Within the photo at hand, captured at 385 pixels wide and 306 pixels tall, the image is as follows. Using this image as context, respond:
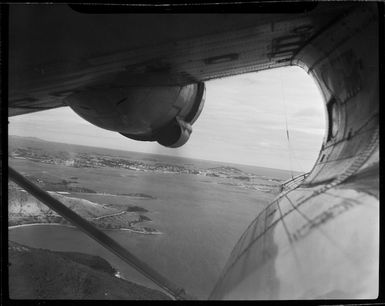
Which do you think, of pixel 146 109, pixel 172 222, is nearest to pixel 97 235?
pixel 172 222

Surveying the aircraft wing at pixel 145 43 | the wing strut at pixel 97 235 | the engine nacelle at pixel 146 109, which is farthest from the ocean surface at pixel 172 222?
the aircraft wing at pixel 145 43

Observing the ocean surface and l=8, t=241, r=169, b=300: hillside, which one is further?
the ocean surface

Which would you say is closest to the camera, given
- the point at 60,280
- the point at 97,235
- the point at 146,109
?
the point at 60,280

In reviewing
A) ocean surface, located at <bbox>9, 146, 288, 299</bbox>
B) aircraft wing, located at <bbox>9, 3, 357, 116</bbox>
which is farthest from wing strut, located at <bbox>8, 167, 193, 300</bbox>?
aircraft wing, located at <bbox>9, 3, 357, 116</bbox>

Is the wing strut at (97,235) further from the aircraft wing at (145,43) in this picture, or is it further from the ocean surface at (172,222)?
the aircraft wing at (145,43)

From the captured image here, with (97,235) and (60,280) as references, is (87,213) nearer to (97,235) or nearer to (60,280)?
(97,235)

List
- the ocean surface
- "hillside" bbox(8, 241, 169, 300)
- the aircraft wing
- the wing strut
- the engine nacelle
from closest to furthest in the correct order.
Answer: the aircraft wing → "hillside" bbox(8, 241, 169, 300) → the wing strut → the ocean surface → the engine nacelle

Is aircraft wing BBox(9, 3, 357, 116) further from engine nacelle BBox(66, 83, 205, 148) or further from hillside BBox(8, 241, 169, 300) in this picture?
hillside BBox(8, 241, 169, 300)
